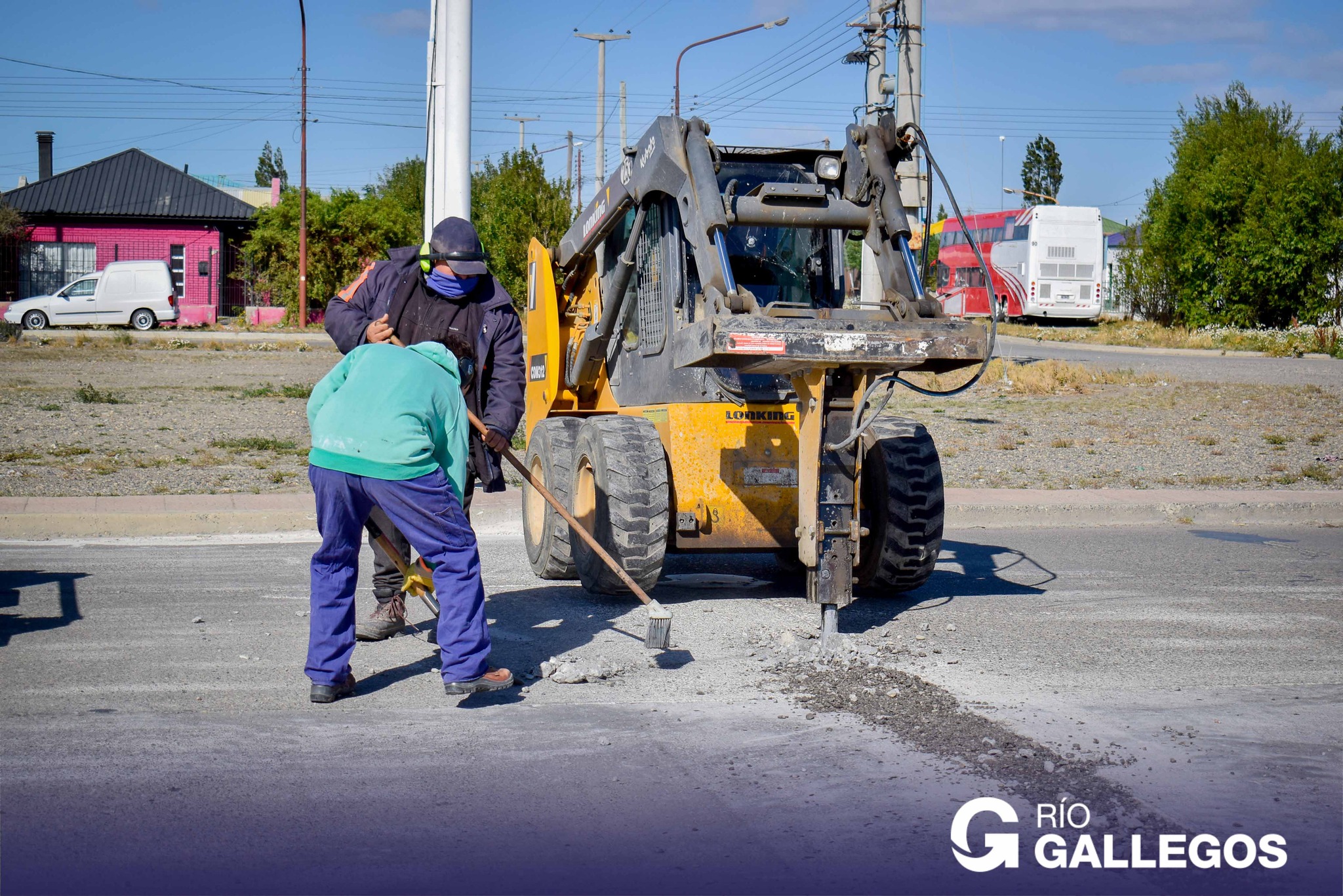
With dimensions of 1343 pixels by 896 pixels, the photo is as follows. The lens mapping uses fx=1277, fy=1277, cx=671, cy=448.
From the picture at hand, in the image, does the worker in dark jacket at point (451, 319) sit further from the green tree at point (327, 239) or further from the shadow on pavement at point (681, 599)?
the green tree at point (327, 239)

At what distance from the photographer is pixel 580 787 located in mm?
4402

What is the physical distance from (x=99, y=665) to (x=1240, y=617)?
6.18 m

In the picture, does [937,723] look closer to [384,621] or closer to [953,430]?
[384,621]

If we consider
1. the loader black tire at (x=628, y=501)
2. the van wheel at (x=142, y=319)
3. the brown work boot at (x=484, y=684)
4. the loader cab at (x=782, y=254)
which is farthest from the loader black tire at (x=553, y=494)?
the van wheel at (x=142, y=319)

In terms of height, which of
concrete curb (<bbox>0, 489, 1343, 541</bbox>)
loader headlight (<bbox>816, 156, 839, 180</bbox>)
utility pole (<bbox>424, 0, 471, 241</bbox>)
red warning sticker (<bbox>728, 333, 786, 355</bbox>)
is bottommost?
concrete curb (<bbox>0, 489, 1343, 541</bbox>)

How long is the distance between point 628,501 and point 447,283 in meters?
1.66

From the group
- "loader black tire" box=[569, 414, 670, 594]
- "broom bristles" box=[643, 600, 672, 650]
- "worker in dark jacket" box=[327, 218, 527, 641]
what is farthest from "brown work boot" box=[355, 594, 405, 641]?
"broom bristles" box=[643, 600, 672, 650]

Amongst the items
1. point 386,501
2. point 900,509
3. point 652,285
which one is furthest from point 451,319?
point 900,509

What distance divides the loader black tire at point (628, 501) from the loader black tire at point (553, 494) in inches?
21.0

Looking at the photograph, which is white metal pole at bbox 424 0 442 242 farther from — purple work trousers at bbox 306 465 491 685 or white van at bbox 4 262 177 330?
white van at bbox 4 262 177 330

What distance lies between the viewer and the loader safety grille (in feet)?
25.6

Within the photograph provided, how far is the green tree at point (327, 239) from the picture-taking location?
4359 centimetres

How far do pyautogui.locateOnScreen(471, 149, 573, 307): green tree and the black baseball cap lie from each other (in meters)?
20.5

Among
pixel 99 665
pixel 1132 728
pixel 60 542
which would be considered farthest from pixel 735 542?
pixel 60 542
